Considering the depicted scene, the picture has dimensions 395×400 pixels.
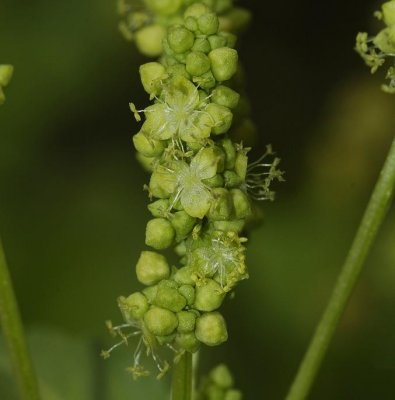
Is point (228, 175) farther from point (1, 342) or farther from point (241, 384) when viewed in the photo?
point (241, 384)

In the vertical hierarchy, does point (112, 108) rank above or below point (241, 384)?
above

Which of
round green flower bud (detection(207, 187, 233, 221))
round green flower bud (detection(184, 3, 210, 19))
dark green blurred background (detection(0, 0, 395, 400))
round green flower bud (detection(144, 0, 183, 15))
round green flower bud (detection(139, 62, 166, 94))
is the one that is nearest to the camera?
round green flower bud (detection(207, 187, 233, 221))

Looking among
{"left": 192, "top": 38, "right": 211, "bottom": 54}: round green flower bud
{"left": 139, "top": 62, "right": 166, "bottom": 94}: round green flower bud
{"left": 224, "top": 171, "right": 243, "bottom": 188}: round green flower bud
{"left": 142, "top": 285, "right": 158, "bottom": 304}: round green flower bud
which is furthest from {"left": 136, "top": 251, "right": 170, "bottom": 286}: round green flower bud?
{"left": 192, "top": 38, "right": 211, "bottom": 54}: round green flower bud

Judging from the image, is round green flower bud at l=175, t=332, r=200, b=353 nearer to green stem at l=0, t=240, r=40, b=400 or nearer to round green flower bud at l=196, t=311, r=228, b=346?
round green flower bud at l=196, t=311, r=228, b=346

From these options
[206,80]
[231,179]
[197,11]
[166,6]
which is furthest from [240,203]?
[166,6]

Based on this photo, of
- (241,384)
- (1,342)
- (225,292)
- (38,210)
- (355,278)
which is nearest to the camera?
(225,292)

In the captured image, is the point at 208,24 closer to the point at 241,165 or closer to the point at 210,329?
the point at 241,165

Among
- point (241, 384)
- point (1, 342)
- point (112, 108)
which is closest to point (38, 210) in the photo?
point (112, 108)

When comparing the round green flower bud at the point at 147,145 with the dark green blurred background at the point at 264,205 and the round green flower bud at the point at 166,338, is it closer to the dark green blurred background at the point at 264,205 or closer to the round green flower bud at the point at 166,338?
the round green flower bud at the point at 166,338
